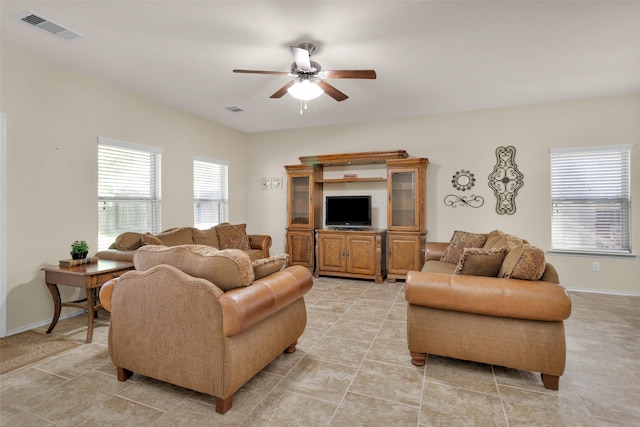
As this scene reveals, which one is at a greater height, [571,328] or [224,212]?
[224,212]

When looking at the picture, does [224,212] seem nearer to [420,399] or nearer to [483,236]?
[483,236]

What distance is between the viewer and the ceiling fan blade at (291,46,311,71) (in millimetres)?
2689

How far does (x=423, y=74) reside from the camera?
372 centimetres

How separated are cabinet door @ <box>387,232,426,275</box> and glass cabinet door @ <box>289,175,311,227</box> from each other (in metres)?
1.54

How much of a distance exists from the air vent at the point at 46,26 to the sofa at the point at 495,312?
353 cm

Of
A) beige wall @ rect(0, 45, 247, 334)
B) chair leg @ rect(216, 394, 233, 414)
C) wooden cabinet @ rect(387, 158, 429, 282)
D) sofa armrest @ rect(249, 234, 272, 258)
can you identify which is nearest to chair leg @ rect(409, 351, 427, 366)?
chair leg @ rect(216, 394, 233, 414)

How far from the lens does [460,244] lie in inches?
158

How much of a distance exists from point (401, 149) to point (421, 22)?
2.93 m

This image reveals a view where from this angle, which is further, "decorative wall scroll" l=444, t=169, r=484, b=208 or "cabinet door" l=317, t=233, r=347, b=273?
"cabinet door" l=317, t=233, r=347, b=273

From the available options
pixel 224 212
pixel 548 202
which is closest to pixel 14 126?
pixel 224 212

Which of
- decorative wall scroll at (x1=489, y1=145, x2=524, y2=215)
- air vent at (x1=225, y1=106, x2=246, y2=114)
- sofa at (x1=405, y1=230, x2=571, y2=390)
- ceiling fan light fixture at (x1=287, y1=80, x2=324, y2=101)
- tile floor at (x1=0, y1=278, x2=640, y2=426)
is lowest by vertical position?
tile floor at (x1=0, y1=278, x2=640, y2=426)

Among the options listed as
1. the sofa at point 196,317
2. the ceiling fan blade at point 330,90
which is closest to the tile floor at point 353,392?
the sofa at point 196,317

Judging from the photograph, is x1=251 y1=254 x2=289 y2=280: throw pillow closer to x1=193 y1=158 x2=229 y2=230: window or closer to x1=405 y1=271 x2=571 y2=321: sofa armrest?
x1=405 y1=271 x2=571 y2=321: sofa armrest

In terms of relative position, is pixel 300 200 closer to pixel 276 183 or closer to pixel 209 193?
pixel 276 183
